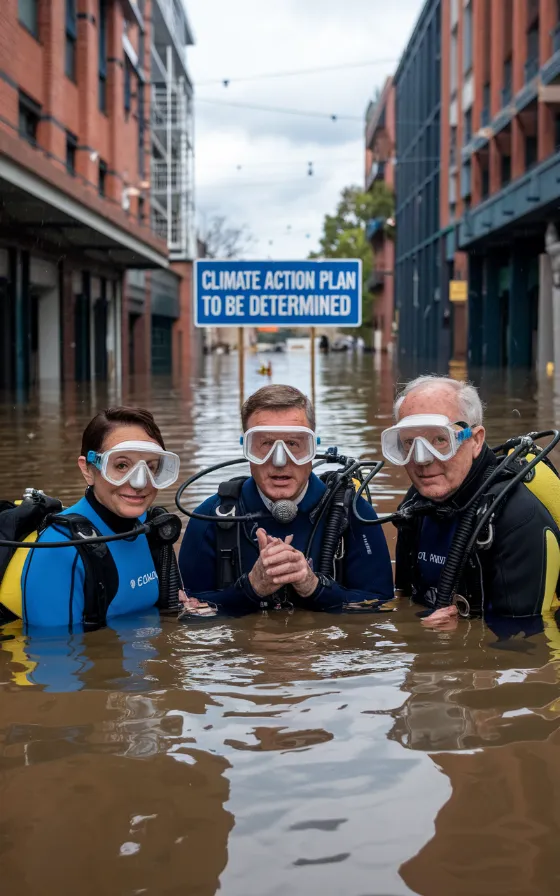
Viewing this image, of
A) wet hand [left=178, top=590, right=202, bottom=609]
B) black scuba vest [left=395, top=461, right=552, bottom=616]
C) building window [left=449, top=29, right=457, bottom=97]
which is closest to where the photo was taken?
black scuba vest [left=395, top=461, right=552, bottom=616]

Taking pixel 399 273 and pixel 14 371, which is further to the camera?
pixel 399 273

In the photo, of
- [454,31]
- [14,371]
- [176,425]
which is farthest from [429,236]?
[176,425]

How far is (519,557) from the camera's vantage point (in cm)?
427

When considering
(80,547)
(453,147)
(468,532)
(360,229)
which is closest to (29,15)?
(80,547)

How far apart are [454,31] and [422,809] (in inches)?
1844

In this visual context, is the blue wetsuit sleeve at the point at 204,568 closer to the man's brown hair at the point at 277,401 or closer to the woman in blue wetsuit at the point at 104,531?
the woman in blue wetsuit at the point at 104,531

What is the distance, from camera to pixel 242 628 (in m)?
4.66

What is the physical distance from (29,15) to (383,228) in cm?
5344

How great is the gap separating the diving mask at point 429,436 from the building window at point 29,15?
22.3 meters

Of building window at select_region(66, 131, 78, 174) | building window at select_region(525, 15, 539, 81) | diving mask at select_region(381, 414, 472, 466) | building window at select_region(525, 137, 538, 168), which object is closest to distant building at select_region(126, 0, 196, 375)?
building window at select_region(66, 131, 78, 174)

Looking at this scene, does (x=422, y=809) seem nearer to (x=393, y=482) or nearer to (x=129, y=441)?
(x=129, y=441)

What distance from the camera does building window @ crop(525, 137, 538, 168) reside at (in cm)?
3316

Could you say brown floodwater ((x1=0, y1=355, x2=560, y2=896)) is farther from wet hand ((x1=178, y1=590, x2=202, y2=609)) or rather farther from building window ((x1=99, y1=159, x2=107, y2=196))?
building window ((x1=99, y1=159, x2=107, y2=196))

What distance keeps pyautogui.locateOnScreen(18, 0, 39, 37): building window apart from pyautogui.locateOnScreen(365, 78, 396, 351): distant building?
49417 millimetres
